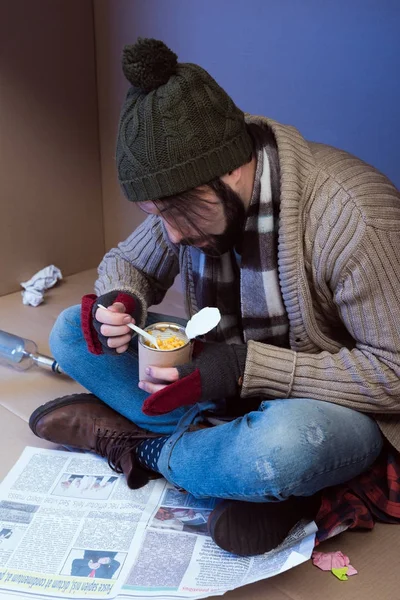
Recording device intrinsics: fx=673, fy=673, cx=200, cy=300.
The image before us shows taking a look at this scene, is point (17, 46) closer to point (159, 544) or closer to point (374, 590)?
point (159, 544)

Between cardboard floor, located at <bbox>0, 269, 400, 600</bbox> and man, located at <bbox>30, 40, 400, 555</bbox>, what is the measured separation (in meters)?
0.07

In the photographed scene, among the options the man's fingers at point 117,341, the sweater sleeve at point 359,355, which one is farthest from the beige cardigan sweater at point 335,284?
the man's fingers at point 117,341

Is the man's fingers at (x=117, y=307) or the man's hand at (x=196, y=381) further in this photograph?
the man's fingers at (x=117, y=307)

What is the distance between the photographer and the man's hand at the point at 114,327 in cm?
106

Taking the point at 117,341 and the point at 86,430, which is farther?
the point at 86,430

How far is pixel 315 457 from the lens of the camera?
93 centimetres

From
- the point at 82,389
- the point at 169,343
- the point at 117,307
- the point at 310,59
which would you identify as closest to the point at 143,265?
the point at 117,307

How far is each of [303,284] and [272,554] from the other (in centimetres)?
40

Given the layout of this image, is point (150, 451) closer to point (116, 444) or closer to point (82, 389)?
point (116, 444)

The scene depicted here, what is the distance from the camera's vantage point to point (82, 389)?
58.6 inches

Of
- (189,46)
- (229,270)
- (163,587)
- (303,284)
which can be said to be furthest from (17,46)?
(163,587)

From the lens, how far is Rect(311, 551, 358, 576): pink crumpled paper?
995mm

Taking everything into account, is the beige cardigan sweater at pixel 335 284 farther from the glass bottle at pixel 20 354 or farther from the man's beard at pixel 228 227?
the glass bottle at pixel 20 354

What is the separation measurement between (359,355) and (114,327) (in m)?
0.38
